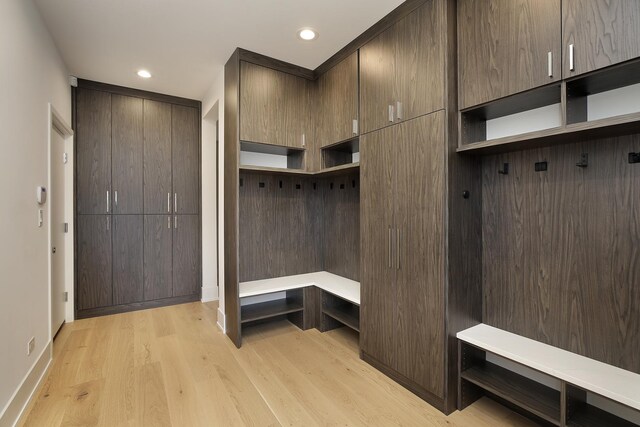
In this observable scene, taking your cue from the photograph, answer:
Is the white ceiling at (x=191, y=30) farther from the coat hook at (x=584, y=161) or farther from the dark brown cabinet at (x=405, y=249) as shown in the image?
the coat hook at (x=584, y=161)

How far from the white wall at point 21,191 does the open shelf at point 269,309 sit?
4.95 ft

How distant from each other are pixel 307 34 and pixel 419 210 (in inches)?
68.3

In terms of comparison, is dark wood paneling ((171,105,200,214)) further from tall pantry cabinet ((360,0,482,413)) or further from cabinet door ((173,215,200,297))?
tall pantry cabinet ((360,0,482,413))

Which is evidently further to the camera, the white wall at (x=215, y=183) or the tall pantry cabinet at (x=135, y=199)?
the tall pantry cabinet at (x=135, y=199)

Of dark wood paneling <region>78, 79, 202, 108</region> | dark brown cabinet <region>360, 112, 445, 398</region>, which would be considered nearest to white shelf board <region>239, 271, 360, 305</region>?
dark brown cabinet <region>360, 112, 445, 398</region>

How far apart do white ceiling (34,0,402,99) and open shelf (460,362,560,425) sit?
8.46ft

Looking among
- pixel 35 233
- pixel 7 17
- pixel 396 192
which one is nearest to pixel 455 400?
pixel 396 192

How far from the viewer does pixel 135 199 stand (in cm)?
364

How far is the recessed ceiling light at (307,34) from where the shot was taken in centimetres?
240

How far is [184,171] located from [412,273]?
3.27 m

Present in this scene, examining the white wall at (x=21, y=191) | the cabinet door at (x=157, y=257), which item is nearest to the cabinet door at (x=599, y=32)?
the white wall at (x=21, y=191)

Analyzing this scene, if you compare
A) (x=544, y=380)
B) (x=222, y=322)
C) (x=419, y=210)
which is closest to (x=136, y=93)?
(x=222, y=322)

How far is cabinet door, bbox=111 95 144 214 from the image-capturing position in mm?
3547

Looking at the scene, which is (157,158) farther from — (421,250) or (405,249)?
(421,250)
